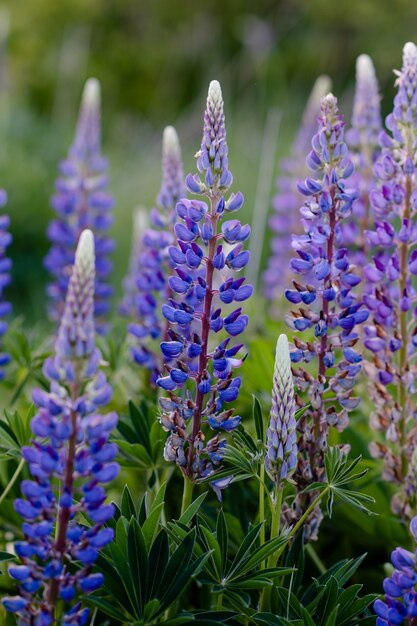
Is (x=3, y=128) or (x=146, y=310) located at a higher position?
(x=3, y=128)

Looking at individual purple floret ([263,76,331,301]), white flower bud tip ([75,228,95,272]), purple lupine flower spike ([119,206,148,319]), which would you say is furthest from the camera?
individual purple floret ([263,76,331,301])

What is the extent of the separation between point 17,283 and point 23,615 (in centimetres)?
526

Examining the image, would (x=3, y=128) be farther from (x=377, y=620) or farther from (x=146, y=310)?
(x=377, y=620)

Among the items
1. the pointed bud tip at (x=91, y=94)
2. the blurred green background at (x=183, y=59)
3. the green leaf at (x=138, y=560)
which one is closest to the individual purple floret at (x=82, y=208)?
the pointed bud tip at (x=91, y=94)

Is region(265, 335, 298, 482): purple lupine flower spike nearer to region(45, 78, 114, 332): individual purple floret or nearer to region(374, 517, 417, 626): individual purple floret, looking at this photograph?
region(374, 517, 417, 626): individual purple floret

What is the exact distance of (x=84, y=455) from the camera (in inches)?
55.9

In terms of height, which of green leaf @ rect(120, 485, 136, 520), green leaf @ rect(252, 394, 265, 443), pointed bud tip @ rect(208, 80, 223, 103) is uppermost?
pointed bud tip @ rect(208, 80, 223, 103)

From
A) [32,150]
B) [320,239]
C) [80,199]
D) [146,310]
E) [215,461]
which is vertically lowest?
[215,461]

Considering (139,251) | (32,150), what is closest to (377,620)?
(139,251)

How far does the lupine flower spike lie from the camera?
184 centimetres

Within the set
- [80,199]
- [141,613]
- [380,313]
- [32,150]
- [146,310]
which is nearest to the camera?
[141,613]

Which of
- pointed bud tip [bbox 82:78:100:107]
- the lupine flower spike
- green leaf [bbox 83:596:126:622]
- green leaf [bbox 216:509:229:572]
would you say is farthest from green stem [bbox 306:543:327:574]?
pointed bud tip [bbox 82:78:100:107]

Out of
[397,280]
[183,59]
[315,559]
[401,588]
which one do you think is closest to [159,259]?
[397,280]

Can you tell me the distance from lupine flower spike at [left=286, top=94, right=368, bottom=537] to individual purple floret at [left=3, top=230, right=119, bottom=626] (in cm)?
56
